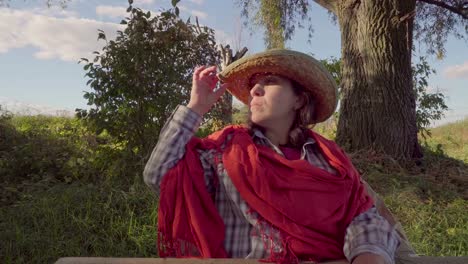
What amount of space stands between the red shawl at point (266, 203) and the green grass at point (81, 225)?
7.03 ft

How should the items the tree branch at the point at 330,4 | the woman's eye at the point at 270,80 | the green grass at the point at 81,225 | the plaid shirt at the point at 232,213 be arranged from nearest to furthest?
the plaid shirt at the point at 232,213 → the woman's eye at the point at 270,80 → the green grass at the point at 81,225 → the tree branch at the point at 330,4

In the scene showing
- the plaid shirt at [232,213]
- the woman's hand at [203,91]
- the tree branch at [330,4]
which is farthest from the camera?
the tree branch at [330,4]

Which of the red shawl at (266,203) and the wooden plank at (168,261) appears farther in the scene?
the red shawl at (266,203)

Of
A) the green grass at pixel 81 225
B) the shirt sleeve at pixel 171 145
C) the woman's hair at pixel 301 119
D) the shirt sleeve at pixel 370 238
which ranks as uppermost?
the woman's hair at pixel 301 119

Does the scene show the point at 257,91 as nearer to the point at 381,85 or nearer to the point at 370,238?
the point at 370,238

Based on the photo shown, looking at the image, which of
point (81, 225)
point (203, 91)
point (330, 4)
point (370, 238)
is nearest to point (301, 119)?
point (203, 91)

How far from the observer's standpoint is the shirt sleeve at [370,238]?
1.78m

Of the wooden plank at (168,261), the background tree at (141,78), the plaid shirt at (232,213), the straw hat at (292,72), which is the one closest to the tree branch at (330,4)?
the background tree at (141,78)

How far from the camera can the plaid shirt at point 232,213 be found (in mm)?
1833

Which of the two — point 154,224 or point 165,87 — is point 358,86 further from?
point 154,224

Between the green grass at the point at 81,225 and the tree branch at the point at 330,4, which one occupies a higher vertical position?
the tree branch at the point at 330,4

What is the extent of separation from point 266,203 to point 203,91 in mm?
538

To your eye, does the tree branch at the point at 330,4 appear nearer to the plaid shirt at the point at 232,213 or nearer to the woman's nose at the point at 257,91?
the woman's nose at the point at 257,91

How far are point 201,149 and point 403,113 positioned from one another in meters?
5.05
